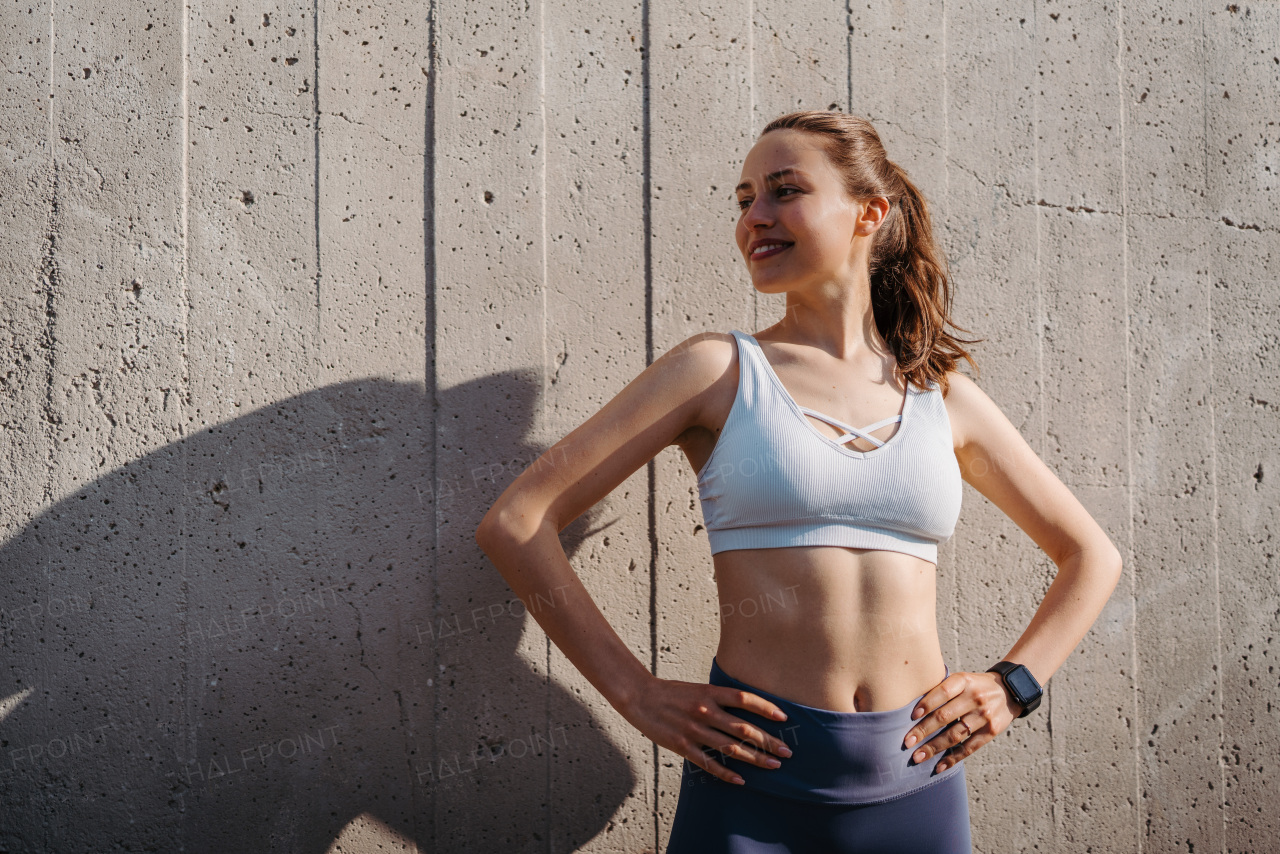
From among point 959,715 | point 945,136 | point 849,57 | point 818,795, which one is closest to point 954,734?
point 959,715

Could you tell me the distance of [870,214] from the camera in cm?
176

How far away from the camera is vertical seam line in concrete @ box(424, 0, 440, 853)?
199 centimetres

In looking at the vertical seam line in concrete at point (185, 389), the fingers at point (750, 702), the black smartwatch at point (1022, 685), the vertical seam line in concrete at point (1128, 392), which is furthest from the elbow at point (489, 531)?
the vertical seam line in concrete at point (1128, 392)

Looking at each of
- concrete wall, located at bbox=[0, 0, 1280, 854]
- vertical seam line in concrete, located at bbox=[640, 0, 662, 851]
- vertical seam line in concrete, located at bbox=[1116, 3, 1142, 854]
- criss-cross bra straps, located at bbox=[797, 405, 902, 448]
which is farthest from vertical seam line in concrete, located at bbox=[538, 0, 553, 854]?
vertical seam line in concrete, located at bbox=[1116, 3, 1142, 854]

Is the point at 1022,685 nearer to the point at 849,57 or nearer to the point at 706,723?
the point at 706,723

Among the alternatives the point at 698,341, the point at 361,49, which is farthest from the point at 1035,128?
the point at 361,49

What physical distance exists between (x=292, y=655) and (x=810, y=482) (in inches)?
55.0

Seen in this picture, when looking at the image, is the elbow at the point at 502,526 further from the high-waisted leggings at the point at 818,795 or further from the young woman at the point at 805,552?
the high-waisted leggings at the point at 818,795

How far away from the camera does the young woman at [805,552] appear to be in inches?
57.9

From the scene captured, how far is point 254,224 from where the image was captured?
79.0 inches

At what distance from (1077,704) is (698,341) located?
174 cm

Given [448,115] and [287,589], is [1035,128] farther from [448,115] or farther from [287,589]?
[287,589]

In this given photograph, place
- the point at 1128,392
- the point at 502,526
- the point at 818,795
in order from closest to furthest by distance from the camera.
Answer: the point at 818,795 → the point at 502,526 → the point at 1128,392

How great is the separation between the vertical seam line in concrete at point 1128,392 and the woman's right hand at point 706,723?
1.60m
